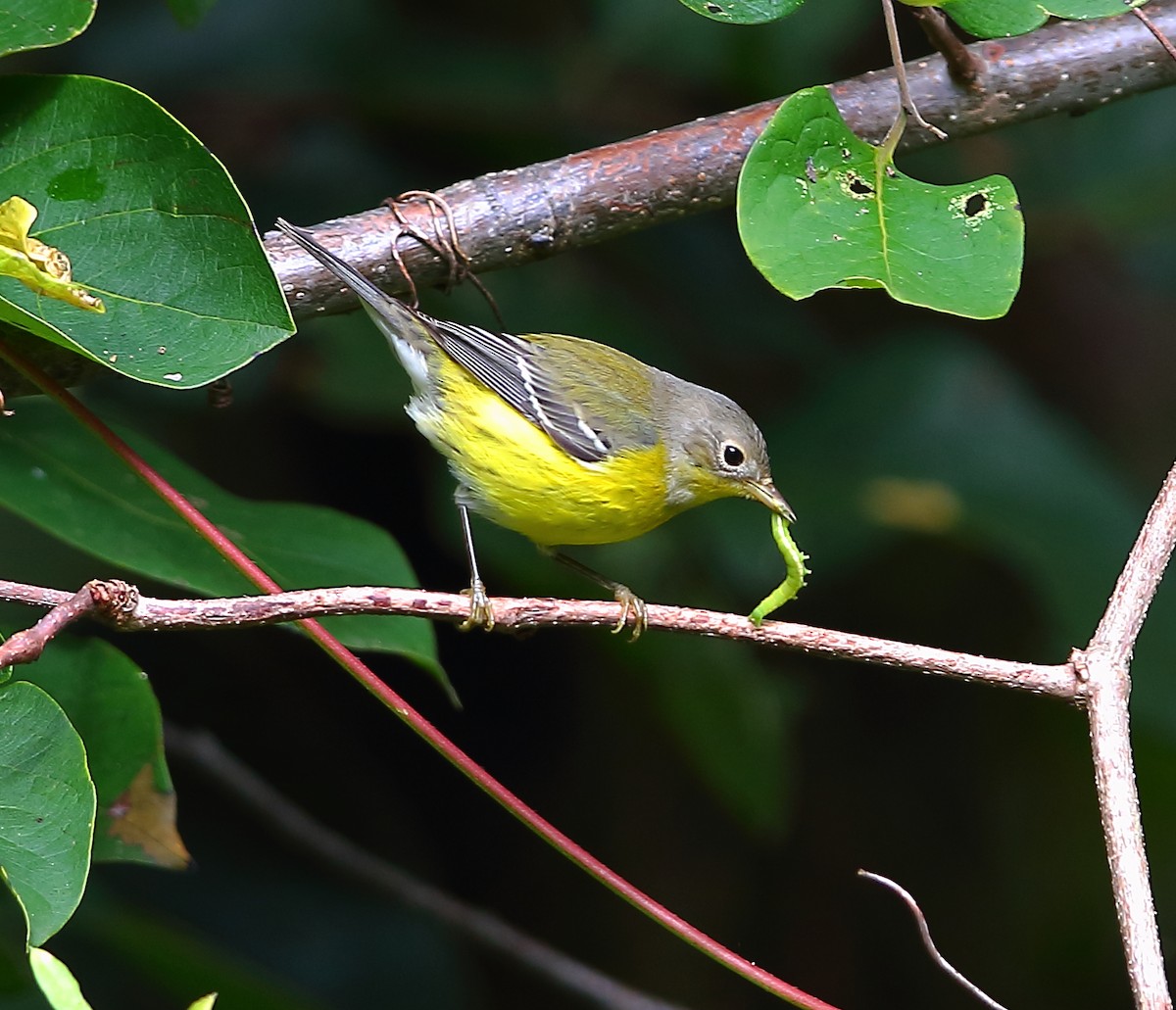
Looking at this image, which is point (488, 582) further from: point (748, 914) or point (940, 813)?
point (940, 813)

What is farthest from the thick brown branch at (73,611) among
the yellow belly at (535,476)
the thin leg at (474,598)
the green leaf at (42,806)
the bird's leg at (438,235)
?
the yellow belly at (535,476)

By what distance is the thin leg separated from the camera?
5.10 feet

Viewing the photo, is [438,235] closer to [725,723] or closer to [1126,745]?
[1126,745]

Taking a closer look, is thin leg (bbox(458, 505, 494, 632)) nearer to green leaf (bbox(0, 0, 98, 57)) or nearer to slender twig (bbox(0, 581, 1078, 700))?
slender twig (bbox(0, 581, 1078, 700))

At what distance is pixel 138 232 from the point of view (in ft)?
5.77

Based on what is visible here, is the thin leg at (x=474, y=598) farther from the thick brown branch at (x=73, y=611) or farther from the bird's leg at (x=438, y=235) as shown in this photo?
the bird's leg at (x=438, y=235)

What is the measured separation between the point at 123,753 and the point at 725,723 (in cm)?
181

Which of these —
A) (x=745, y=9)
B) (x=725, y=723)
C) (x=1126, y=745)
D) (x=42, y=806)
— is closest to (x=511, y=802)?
(x=42, y=806)

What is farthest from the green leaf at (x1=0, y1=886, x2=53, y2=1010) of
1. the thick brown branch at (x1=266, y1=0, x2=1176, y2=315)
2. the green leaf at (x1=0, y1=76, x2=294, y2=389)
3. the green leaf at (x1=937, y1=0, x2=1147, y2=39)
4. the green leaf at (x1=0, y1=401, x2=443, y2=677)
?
the green leaf at (x1=937, y1=0, x2=1147, y2=39)

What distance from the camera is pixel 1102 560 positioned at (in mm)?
3574

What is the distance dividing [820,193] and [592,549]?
1888 mm

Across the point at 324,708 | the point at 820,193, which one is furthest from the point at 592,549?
the point at 820,193

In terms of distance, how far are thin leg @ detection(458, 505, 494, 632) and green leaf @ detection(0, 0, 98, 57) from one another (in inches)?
35.4

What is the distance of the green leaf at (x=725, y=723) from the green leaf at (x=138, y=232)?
197cm
